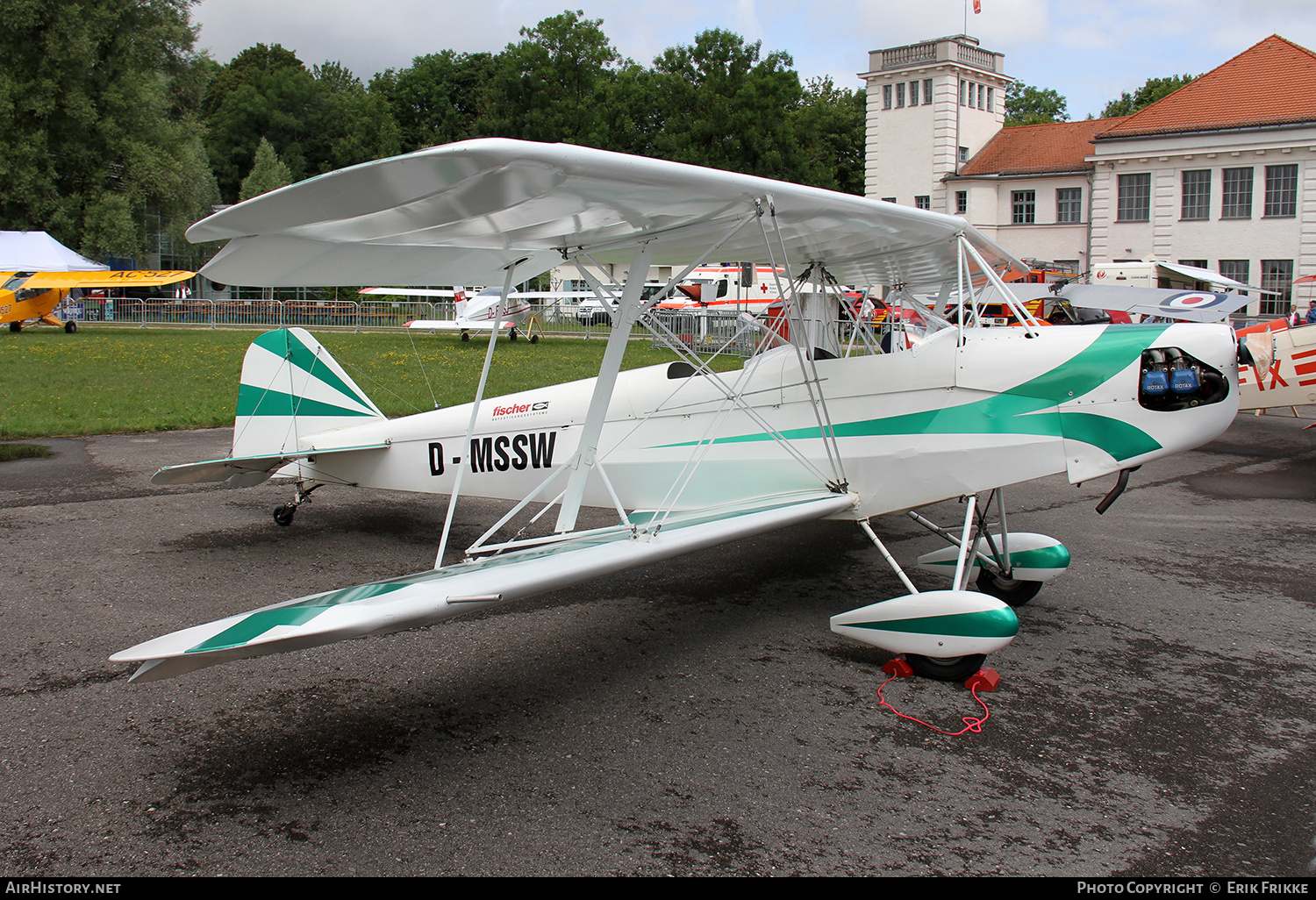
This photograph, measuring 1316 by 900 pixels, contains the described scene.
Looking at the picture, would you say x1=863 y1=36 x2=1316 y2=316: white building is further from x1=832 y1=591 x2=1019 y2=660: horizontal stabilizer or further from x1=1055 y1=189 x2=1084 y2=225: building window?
x1=832 y1=591 x2=1019 y2=660: horizontal stabilizer

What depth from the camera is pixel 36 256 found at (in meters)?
29.4

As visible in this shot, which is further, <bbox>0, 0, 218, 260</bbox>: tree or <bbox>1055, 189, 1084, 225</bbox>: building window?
<bbox>1055, 189, 1084, 225</bbox>: building window

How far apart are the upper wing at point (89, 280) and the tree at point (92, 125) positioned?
29.8ft

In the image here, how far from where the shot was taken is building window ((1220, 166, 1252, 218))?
3441 cm

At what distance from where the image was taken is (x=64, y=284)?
27.6m

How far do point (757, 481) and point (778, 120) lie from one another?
5033 centimetres

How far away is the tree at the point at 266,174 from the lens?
64125 millimetres

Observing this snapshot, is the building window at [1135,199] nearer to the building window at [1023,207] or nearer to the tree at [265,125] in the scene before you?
the building window at [1023,207]

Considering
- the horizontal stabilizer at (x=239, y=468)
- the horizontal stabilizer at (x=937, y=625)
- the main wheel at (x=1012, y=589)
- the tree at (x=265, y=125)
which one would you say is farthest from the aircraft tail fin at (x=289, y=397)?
the tree at (x=265, y=125)

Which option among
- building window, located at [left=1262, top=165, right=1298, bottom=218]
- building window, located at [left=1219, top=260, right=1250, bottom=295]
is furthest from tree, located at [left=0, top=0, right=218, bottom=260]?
building window, located at [left=1262, top=165, right=1298, bottom=218]

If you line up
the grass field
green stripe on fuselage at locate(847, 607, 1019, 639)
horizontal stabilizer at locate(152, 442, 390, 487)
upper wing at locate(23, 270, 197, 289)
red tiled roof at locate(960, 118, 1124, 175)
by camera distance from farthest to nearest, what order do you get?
red tiled roof at locate(960, 118, 1124, 175) < upper wing at locate(23, 270, 197, 289) < the grass field < horizontal stabilizer at locate(152, 442, 390, 487) < green stripe on fuselage at locate(847, 607, 1019, 639)

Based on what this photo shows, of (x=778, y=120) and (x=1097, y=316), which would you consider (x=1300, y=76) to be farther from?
(x=778, y=120)

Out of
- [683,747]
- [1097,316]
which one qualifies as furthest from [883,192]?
[683,747]

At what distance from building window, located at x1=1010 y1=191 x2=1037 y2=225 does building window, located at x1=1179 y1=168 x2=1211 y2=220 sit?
272 inches
